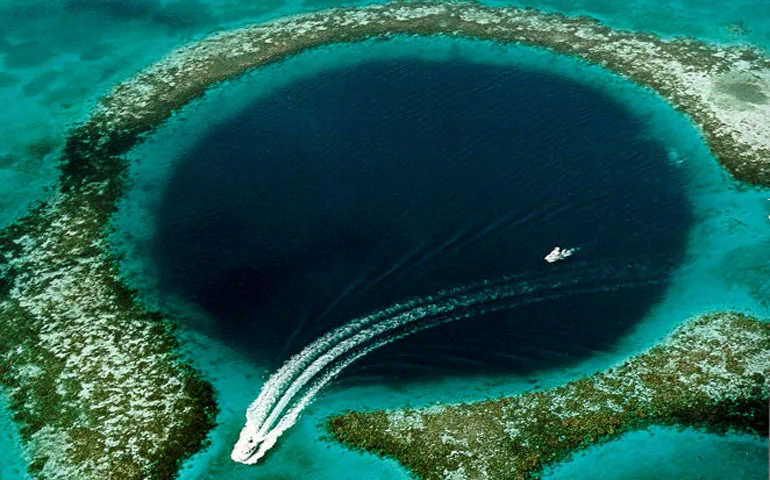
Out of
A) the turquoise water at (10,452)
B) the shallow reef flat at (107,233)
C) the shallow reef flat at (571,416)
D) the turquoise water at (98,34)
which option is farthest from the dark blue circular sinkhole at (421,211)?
the turquoise water at (98,34)

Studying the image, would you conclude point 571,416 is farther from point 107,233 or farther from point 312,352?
point 107,233

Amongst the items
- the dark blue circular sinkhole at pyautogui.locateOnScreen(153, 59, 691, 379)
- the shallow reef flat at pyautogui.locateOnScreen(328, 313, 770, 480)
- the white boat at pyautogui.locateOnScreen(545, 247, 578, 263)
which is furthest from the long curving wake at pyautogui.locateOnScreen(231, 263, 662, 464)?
the shallow reef flat at pyautogui.locateOnScreen(328, 313, 770, 480)

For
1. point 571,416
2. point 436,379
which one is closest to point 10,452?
point 436,379

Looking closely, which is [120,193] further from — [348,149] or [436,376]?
[436,376]

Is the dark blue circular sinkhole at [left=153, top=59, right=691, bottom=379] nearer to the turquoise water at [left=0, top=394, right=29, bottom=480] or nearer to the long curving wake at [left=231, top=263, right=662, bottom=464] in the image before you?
the long curving wake at [left=231, top=263, right=662, bottom=464]

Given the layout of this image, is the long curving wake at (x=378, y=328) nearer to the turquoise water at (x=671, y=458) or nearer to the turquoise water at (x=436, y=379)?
the turquoise water at (x=436, y=379)

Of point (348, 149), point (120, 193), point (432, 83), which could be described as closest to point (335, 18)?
point (432, 83)

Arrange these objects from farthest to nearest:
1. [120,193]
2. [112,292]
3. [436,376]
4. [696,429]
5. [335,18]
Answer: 1. [335,18]
2. [120,193]
3. [112,292]
4. [436,376]
5. [696,429]
